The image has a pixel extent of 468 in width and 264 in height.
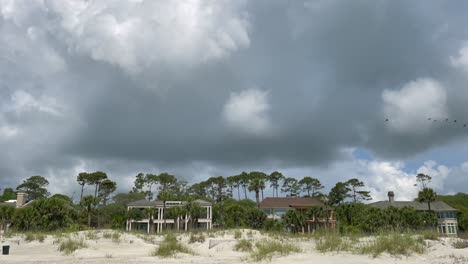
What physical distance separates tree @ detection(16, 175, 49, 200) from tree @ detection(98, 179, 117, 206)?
83.9ft

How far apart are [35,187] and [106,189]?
3096 cm

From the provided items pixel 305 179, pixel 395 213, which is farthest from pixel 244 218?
pixel 305 179

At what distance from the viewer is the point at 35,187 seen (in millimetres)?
96250

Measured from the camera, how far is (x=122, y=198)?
84.3m

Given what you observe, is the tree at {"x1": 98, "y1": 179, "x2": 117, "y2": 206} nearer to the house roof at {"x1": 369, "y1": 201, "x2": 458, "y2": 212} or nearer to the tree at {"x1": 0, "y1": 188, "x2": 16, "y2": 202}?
the tree at {"x1": 0, "y1": 188, "x2": 16, "y2": 202}

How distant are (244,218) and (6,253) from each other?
35795mm

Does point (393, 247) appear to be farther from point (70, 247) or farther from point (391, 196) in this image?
point (391, 196)

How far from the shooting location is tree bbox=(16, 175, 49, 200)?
9519 cm

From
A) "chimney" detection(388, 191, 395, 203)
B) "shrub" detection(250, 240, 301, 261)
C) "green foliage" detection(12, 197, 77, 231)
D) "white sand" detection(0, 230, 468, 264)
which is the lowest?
"white sand" detection(0, 230, 468, 264)

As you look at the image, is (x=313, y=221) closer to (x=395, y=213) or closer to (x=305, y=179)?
(x=395, y=213)

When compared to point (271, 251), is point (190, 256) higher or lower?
lower

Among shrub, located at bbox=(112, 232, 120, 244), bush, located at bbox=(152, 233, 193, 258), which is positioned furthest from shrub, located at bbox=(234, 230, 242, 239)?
bush, located at bbox=(152, 233, 193, 258)

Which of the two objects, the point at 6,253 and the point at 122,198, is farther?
the point at 122,198

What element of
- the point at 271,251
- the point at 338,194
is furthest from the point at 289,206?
the point at 271,251
